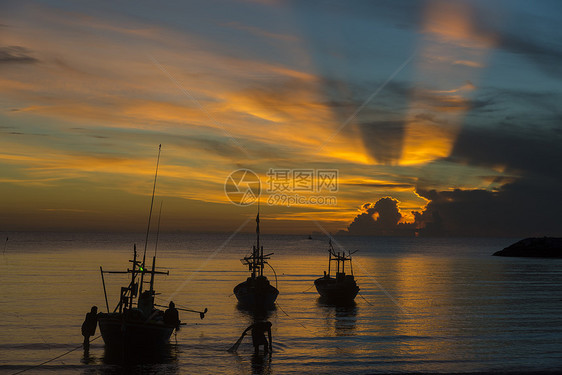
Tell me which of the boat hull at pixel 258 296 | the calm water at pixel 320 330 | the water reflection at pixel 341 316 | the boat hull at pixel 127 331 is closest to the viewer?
the calm water at pixel 320 330

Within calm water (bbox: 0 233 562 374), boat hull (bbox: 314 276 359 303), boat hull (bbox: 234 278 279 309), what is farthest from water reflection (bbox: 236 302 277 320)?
boat hull (bbox: 314 276 359 303)

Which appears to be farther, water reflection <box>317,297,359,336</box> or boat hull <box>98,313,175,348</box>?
water reflection <box>317,297,359,336</box>

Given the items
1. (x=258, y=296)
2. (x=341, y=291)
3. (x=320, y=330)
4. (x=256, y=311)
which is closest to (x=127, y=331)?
(x=320, y=330)

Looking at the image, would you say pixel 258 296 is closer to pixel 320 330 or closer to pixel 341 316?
pixel 341 316

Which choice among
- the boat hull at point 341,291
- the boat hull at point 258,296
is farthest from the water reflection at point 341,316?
the boat hull at point 258,296

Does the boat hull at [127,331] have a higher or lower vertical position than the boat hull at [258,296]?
lower

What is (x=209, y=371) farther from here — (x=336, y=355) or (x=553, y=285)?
(x=553, y=285)

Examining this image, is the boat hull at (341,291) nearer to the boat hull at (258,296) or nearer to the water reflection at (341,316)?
the water reflection at (341,316)

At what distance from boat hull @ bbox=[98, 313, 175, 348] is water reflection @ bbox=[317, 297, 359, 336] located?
53.0 feet

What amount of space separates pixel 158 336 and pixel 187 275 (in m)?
70.3

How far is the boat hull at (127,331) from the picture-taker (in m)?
35.5

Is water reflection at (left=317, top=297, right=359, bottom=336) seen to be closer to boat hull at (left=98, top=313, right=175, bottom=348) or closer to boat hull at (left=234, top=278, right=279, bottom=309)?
boat hull at (left=234, top=278, right=279, bottom=309)

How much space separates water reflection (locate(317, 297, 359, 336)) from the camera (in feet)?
156

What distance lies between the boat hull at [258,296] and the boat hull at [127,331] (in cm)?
2533
